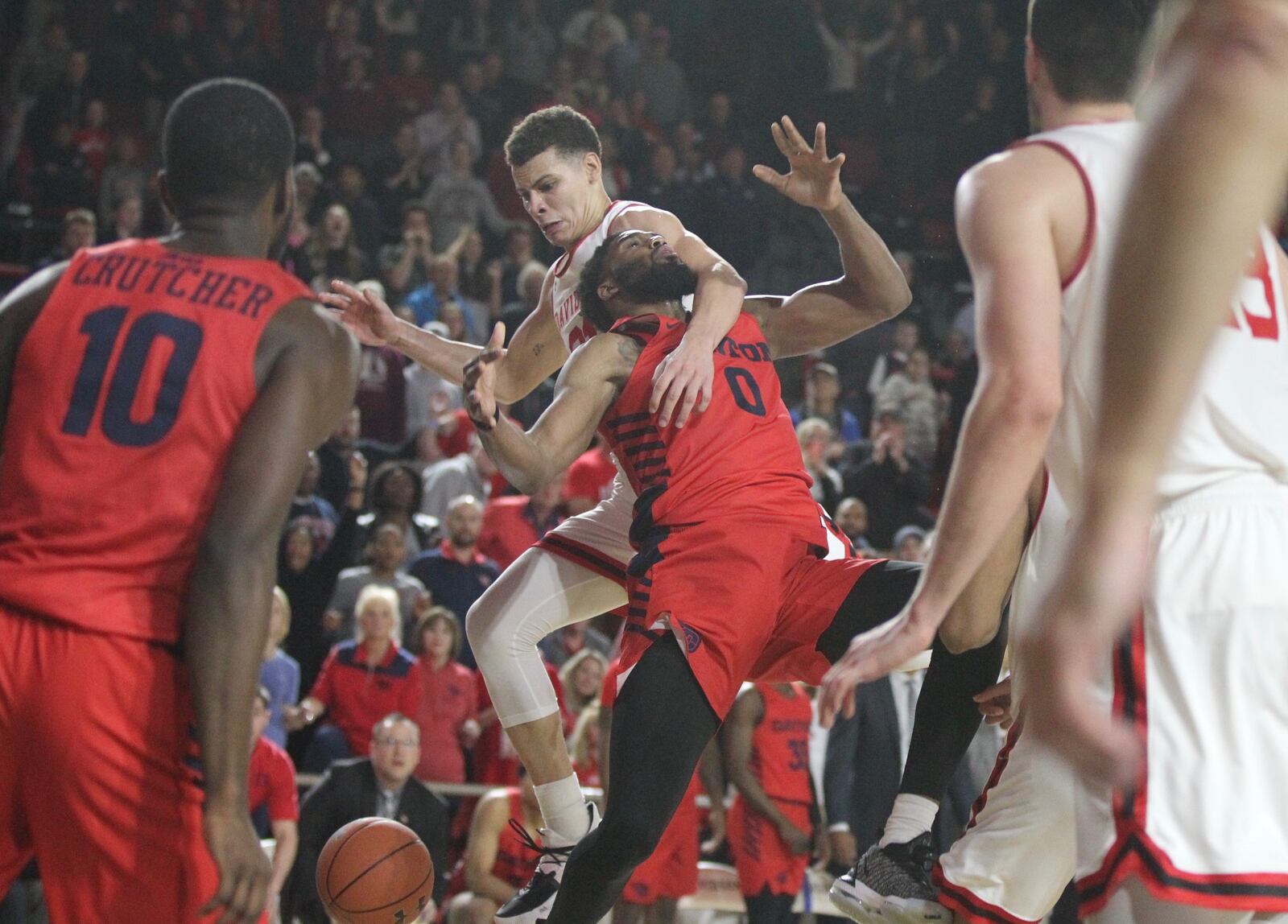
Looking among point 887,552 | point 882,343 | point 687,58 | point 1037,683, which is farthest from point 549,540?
point 687,58

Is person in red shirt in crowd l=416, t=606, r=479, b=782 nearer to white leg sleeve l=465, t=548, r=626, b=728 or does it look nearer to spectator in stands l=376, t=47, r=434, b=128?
white leg sleeve l=465, t=548, r=626, b=728

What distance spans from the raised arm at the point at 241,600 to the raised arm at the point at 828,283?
2172 mm

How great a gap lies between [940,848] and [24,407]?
6.51 meters

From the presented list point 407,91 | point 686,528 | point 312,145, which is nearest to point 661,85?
point 407,91

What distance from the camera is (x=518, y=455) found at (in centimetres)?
419

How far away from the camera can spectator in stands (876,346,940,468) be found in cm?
1193

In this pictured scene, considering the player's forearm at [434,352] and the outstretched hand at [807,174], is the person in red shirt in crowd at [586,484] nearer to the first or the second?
the player's forearm at [434,352]

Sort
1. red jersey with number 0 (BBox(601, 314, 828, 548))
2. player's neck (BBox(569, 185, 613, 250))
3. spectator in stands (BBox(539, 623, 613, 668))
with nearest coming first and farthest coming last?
red jersey with number 0 (BBox(601, 314, 828, 548)), player's neck (BBox(569, 185, 613, 250)), spectator in stands (BBox(539, 623, 613, 668))

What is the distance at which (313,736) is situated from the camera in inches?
372

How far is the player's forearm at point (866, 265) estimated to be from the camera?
4.77m

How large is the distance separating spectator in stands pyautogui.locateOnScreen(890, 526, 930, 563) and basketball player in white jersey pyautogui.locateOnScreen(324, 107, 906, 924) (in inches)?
206

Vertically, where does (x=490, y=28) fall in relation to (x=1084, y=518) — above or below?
Answer: above

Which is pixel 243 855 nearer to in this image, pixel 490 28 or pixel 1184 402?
pixel 1184 402

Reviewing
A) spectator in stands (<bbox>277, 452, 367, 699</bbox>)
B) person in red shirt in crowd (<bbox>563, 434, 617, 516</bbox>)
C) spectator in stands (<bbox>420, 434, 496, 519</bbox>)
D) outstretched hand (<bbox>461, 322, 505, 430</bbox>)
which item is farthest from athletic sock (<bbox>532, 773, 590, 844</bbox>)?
spectator in stands (<bbox>420, 434, 496, 519</bbox>)
